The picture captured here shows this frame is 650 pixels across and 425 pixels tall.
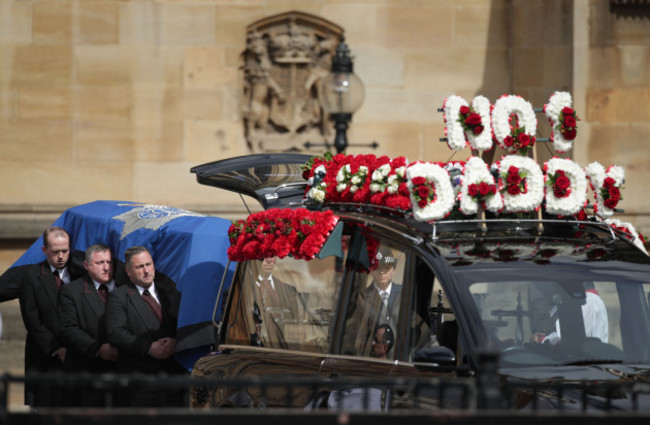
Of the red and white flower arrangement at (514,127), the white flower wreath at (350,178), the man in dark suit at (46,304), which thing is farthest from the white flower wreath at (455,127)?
the man in dark suit at (46,304)

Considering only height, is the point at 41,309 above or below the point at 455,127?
below

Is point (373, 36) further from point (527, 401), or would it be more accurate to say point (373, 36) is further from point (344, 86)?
point (527, 401)

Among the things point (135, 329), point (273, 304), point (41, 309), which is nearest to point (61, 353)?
point (41, 309)

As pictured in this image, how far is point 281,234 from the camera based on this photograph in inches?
287

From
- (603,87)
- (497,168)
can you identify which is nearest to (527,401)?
(497,168)

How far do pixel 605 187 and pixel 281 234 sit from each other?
1.86 m

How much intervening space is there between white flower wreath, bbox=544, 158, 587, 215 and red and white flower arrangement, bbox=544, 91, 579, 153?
416 mm

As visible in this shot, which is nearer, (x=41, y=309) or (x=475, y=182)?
(x=475, y=182)

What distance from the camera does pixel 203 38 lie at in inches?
609

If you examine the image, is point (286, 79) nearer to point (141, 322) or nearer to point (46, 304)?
point (46, 304)

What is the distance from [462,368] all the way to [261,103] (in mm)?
10363

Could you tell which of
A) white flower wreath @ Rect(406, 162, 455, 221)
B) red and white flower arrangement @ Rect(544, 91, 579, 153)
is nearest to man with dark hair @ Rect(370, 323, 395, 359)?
white flower wreath @ Rect(406, 162, 455, 221)

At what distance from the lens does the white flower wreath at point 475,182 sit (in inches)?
255

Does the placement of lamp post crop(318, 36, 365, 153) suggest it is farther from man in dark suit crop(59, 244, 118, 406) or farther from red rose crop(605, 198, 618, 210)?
red rose crop(605, 198, 618, 210)
